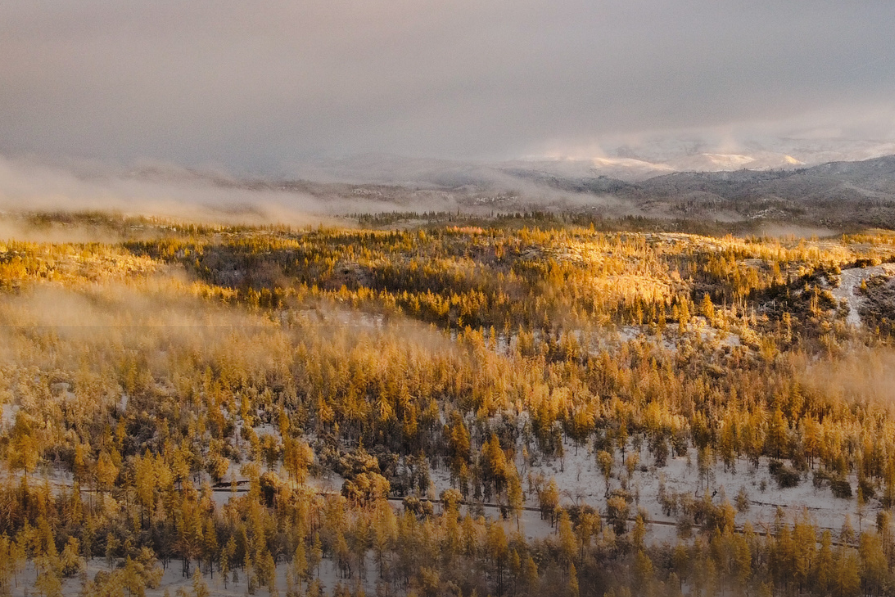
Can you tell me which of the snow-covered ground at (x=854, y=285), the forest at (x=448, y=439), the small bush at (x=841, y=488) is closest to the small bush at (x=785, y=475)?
the forest at (x=448, y=439)

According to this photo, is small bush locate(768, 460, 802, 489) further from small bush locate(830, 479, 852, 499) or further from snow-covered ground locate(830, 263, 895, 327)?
snow-covered ground locate(830, 263, 895, 327)

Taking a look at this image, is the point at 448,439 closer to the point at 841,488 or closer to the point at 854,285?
the point at 841,488

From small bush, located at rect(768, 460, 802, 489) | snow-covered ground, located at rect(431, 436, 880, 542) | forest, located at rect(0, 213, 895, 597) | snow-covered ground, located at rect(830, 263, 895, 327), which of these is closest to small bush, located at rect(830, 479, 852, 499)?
snow-covered ground, located at rect(431, 436, 880, 542)

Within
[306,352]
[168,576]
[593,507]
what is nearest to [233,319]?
[306,352]

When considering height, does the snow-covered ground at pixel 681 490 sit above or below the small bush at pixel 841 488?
below

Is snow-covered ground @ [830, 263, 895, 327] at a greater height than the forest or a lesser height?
greater

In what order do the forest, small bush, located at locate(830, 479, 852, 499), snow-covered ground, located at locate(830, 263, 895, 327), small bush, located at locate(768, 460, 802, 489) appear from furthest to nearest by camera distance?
snow-covered ground, located at locate(830, 263, 895, 327) → small bush, located at locate(768, 460, 802, 489) → small bush, located at locate(830, 479, 852, 499) → the forest

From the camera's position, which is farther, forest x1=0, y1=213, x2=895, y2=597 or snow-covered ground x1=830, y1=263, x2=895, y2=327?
snow-covered ground x1=830, y1=263, x2=895, y2=327

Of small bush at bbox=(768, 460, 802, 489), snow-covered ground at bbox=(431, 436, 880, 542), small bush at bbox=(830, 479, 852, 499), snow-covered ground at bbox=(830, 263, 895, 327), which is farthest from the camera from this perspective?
snow-covered ground at bbox=(830, 263, 895, 327)

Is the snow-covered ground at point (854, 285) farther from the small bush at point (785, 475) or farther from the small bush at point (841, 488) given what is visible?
the small bush at point (841, 488)

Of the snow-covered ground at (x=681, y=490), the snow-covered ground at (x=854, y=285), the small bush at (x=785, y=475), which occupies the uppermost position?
the snow-covered ground at (x=854, y=285)
